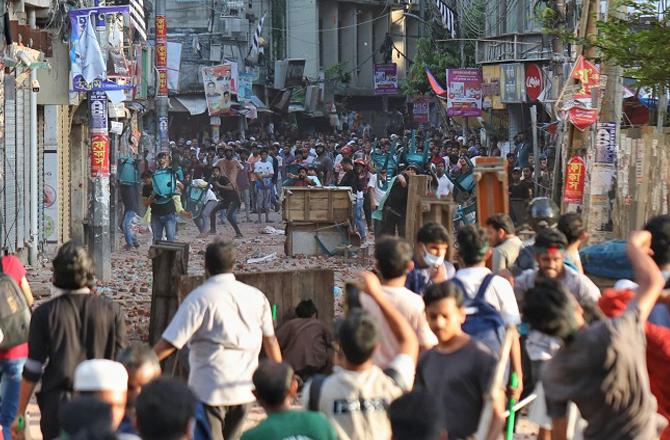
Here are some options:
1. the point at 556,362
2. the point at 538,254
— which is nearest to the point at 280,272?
the point at 538,254

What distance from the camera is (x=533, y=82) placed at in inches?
1654

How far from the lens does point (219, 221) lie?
32281 mm

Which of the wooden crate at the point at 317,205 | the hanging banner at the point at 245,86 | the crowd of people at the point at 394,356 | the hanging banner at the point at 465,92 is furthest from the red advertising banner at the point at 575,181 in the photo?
the hanging banner at the point at 245,86

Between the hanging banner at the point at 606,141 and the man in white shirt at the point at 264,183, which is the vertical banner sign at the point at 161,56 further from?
the hanging banner at the point at 606,141

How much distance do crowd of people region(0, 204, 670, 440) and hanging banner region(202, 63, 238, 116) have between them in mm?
46545

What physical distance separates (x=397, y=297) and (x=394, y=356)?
0.34m

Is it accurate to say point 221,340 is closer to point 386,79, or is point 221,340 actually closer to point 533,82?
point 533,82

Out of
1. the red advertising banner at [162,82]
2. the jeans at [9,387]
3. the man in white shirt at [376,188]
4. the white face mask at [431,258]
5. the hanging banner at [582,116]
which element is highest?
the red advertising banner at [162,82]

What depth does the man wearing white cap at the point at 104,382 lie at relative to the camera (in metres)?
5.31

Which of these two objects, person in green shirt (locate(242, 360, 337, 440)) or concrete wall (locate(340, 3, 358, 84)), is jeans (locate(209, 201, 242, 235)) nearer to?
person in green shirt (locate(242, 360, 337, 440))

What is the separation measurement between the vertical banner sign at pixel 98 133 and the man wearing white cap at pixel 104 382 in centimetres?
1442

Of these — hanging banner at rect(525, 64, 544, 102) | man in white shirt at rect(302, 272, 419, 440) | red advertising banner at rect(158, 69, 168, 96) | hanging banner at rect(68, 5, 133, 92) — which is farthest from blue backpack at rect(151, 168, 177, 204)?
hanging banner at rect(525, 64, 544, 102)

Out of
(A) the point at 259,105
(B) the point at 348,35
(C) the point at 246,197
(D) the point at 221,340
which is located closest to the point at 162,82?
(C) the point at 246,197

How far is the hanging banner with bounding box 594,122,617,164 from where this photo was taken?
51.6 feet
